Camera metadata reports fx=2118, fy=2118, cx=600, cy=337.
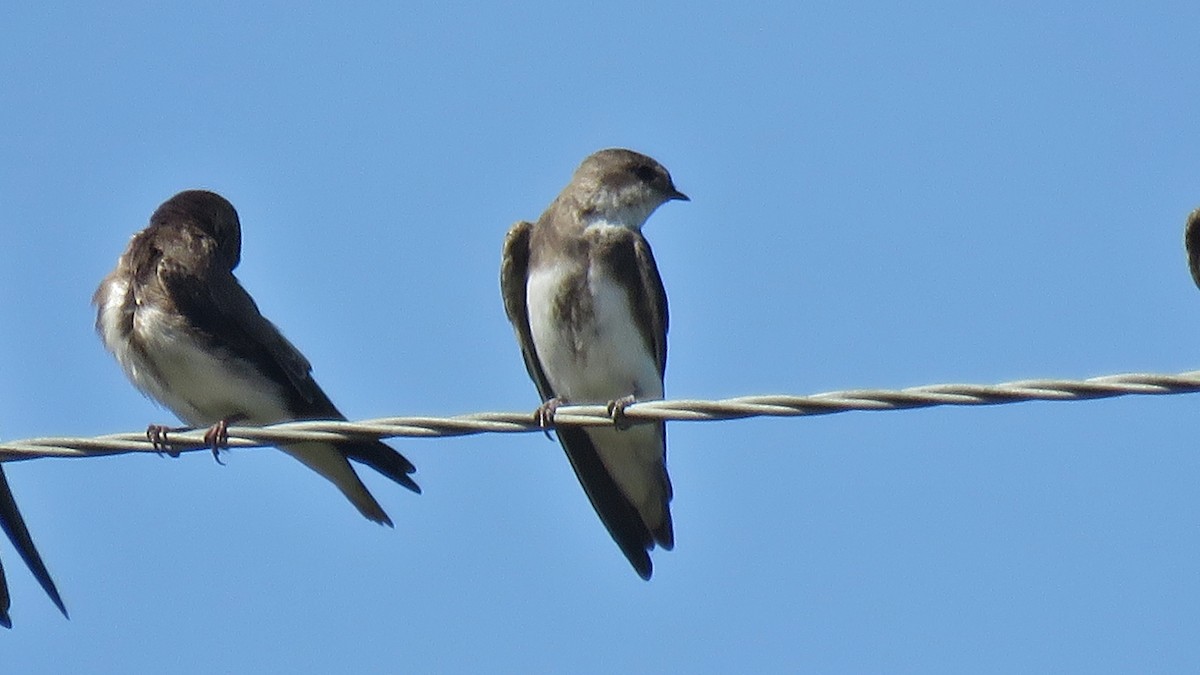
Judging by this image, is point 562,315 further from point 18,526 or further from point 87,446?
point 87,446

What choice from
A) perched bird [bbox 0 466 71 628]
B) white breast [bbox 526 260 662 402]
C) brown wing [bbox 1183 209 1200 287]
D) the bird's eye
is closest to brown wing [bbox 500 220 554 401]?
white breast [bbox 526 260 662 402]

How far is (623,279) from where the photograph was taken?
26.6 feet

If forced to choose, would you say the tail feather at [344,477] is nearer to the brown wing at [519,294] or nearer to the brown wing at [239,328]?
the brown wing at [239,328]

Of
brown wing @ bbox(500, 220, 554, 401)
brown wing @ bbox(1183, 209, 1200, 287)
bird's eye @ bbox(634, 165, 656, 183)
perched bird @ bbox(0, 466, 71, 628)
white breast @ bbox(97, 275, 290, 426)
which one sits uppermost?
bird's eye @ bbox(634, 165, 656, 183)

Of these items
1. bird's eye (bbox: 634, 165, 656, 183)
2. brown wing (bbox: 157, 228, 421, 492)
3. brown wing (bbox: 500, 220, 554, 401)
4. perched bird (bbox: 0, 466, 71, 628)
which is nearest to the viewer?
perched bird (bbox: 0, 466, 71, 628)

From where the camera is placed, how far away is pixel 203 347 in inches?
316

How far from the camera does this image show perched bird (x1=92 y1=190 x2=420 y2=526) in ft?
26.3

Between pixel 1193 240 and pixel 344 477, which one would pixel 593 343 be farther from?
pixel 1193 240

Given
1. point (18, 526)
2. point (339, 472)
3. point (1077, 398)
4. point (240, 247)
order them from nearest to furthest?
1. point (1077, 398)
2. point (18, 526)
3. point (339, 472)
4. point (240, 247)

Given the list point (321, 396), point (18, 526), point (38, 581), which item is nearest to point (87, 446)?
point (38, 581)

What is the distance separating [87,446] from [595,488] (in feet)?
9.93

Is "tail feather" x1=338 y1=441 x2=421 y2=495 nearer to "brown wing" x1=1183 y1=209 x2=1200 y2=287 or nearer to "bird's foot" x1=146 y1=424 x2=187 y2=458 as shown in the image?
"bird's foot" x1=146 y1=424 x2=187 y2=458

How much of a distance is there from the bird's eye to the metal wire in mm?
2831

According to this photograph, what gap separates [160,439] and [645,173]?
3030 millimetres
